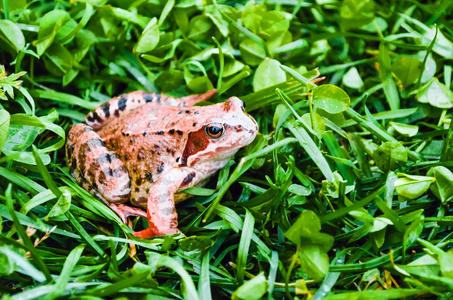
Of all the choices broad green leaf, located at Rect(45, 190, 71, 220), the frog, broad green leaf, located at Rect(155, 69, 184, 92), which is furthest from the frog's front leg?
broad green leaf, located at Rect(155, 69, 184, 92)

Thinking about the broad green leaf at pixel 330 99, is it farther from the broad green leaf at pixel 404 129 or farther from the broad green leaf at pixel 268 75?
the broad green leaf at pixel 404 129

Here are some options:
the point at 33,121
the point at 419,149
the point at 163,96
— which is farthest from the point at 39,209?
the point at 419,149

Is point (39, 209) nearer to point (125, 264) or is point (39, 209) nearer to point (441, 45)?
point (125, 264)

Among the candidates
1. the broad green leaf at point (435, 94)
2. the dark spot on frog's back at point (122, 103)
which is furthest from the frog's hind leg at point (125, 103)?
the broad green leaf at point (435, 94)

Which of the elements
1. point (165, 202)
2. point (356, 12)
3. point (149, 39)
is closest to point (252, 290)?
point (165, 202)

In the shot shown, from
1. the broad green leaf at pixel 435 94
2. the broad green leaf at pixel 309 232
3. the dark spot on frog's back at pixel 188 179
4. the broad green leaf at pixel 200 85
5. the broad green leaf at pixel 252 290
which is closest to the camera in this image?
the broad green leaf at pixel 252 290

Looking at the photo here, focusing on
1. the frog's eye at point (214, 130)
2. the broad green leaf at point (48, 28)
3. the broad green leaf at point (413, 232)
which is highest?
the broad green leaf at point (48, 28)

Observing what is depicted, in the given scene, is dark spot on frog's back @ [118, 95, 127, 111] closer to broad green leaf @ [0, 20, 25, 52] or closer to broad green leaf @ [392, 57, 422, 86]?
broad green leaf @ [0, 20, 25, 52]
